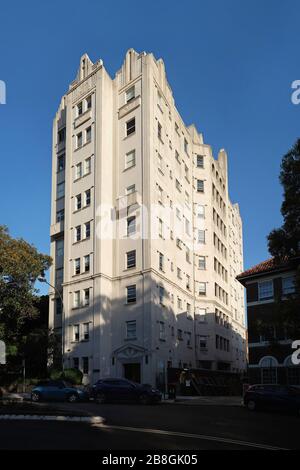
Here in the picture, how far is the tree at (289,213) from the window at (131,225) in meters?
21.8

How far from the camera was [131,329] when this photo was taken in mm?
45375

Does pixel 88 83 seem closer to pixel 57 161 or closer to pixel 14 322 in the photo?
pixel 57 161

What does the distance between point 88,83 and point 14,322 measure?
2667cm

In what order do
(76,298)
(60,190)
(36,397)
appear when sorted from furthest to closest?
(60,190), (76,298), (36,397)

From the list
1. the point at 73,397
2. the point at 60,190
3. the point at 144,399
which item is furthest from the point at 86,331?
the point at 144,399

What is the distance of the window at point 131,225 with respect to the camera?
4738 cm

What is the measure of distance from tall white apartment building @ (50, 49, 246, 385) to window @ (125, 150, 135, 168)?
109mm

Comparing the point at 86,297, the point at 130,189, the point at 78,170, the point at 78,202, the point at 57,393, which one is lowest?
the point at 57,393

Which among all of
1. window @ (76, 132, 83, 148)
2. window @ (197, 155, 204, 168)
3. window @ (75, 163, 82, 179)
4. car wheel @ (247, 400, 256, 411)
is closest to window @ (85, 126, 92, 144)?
window @ (76, 132, 83, 148)

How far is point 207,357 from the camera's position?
188ft

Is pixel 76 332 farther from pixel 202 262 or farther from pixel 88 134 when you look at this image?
pixel 88 134

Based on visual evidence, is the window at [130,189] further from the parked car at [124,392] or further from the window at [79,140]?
the parked car at [124,392]

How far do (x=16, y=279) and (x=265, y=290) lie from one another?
19789mm

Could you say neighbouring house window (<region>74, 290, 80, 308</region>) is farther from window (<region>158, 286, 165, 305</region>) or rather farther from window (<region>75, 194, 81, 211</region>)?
window (<region>75, 194, 81, 211</region>)
